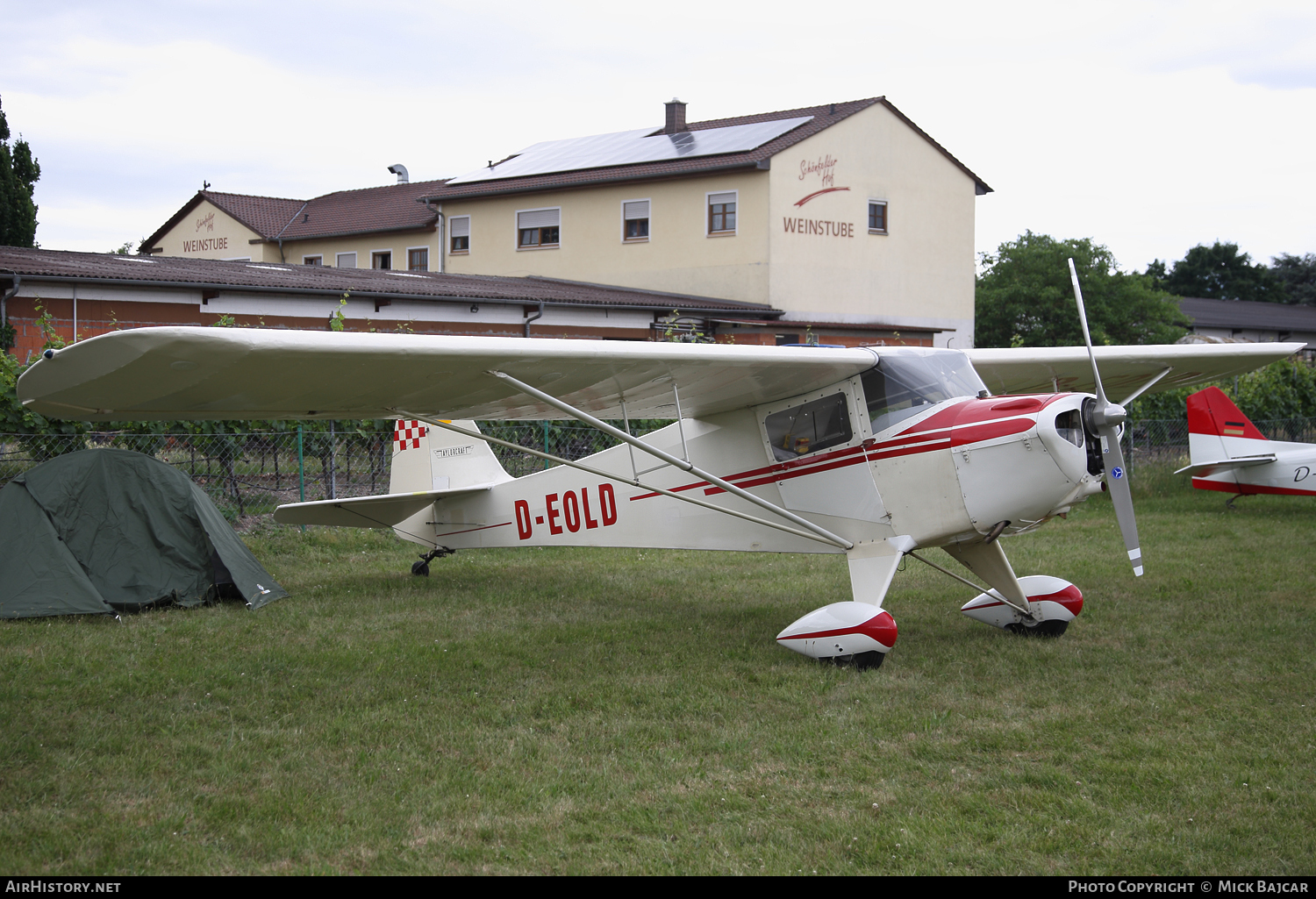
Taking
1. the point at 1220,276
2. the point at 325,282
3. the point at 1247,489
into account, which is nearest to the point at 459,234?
the point at 325,282

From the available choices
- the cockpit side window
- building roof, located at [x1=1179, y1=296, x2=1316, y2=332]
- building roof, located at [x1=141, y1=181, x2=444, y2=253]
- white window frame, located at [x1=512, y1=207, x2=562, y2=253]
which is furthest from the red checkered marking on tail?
building roof, located at [x1=1179, y1=296, x2=1316, y2=332]

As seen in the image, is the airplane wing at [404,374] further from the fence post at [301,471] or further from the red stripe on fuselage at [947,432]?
the fence post at [301,471]

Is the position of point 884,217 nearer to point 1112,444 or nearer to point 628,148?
point 628,148

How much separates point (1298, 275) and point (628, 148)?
7248 cm

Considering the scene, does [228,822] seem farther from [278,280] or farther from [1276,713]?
[278,280]

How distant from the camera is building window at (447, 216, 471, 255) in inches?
1308

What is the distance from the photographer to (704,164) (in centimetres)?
2808

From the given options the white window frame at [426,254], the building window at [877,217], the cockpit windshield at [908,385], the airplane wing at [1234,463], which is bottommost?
the airplane wing at [1234,463]

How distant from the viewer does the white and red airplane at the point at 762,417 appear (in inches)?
214

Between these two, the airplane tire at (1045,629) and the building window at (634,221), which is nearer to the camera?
the airplane tire at (1045,629)

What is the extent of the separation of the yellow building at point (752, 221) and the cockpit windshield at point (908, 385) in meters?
19.4

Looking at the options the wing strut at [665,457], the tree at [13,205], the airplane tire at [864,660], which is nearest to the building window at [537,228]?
the tree at [13,205]

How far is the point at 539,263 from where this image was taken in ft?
104

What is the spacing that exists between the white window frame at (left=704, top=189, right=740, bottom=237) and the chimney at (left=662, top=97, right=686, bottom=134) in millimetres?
6974
